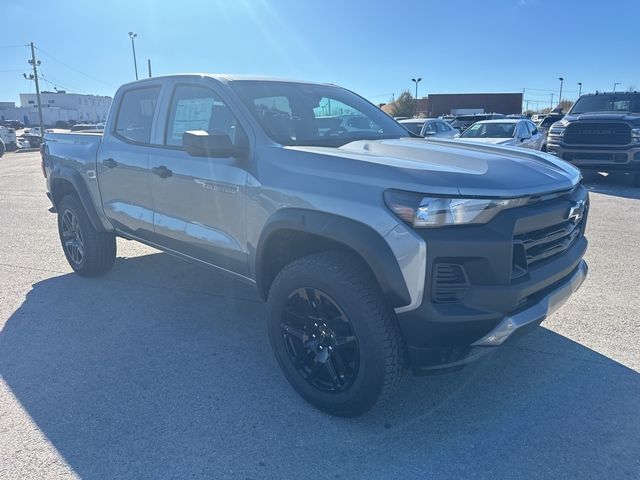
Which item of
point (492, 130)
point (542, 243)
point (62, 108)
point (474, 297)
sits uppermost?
point (62, 108)

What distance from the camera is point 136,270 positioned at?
18.4 feet

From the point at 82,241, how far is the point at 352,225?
3600 millimetres

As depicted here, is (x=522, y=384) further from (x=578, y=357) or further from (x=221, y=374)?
(x=221, y=374)

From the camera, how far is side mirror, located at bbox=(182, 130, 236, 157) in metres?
3.01

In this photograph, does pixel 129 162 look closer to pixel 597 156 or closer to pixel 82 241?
pixel 82 241

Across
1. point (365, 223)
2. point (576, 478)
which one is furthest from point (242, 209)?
point (576, 478)

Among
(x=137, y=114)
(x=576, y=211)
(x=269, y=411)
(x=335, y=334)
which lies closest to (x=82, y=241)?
(x=137, y=114)

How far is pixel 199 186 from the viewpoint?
351cm

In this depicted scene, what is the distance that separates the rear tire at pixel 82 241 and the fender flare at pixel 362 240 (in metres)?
2.96

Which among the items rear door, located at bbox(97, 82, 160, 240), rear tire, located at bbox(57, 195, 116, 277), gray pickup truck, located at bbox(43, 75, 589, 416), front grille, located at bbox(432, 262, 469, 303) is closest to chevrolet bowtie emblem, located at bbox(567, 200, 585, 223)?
gray pickup truck, located at bbox(43, 75, 589, 416)

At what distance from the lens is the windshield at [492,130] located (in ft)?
41.2

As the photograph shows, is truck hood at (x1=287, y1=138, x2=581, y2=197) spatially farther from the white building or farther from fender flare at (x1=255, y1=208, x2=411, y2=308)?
the white building

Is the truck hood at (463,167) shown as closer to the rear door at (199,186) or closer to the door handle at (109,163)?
the rear door at (199,186)

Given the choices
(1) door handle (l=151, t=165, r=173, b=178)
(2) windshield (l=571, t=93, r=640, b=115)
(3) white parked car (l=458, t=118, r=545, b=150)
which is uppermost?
(2) windshield (l=571, t=93, r=640, b=115)
